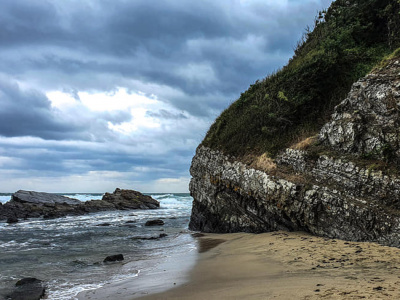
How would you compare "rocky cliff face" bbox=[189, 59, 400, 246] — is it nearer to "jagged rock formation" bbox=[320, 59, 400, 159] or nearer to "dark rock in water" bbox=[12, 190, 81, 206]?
"jagged rock formation" bbox=[320, 59, 400, 159]

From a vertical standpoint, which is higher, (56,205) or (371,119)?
(371,119)

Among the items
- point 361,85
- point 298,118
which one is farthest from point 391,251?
point 298,118

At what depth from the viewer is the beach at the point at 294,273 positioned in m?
4.99

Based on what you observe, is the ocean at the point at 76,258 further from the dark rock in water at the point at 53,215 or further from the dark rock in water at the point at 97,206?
the dark rock in water at the point at 97,206

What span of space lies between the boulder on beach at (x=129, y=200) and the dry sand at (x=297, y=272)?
136 feet

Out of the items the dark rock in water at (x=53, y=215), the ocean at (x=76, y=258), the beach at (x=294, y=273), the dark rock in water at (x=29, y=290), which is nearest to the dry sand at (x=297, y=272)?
the beach at (x=294, y=273)

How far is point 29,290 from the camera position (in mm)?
7723

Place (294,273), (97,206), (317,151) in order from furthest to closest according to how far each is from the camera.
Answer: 1. (97,206)
2. (317,151)
3. (294,273)

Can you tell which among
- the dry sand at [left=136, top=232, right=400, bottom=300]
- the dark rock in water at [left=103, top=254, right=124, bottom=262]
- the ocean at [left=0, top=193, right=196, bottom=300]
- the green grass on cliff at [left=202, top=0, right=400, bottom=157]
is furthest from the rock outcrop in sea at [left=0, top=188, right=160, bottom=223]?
the dry sand at [left=136, top=232, right=400, bottom=300]

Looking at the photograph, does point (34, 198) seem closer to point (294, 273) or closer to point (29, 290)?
point (29, 290)

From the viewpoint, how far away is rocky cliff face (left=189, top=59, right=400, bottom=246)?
894cm

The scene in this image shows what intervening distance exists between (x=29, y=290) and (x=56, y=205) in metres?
39.2

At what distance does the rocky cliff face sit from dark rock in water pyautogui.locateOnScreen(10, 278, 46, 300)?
916 centimetres

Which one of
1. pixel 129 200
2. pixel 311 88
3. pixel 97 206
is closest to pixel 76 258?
pixel 311 88
